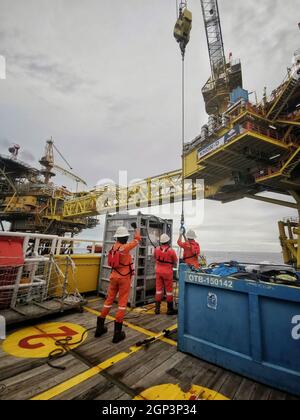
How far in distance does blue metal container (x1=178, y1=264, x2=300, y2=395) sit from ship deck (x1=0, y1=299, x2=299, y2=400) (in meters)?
0.15

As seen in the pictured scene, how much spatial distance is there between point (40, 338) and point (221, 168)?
16546 millimetres

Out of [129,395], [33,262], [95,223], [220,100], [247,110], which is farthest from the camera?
[95,223]

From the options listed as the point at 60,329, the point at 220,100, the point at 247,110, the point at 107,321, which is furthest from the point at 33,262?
the point at 220,100

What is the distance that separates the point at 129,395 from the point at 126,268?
183cm

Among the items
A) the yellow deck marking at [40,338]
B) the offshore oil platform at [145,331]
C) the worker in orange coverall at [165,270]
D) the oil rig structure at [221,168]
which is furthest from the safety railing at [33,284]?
the oil rig structure at [221,168]

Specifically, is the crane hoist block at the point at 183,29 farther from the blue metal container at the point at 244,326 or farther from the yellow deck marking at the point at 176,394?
the yellow deck marking at the point at 176,394

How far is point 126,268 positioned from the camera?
3.71 metres

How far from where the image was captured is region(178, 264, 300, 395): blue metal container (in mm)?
2303

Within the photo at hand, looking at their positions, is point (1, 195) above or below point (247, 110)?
below

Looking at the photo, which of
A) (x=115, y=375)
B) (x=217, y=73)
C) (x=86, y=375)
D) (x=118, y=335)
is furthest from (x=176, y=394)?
(x=217, y=73)

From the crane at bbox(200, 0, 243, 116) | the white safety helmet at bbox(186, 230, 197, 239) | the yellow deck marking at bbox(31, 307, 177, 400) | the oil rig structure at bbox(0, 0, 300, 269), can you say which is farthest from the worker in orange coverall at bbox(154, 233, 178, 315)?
the crane at bbox(200, 0, 243, 116)

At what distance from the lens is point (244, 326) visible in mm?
2629

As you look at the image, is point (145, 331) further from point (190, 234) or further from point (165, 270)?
point (190, 234)

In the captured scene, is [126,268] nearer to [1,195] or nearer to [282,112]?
[282,112]
